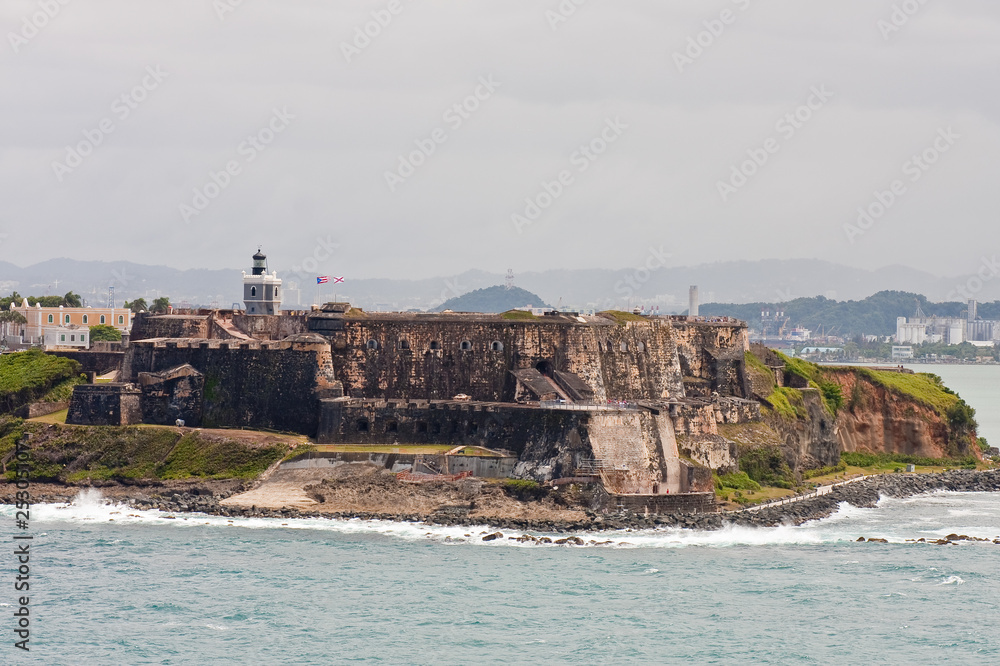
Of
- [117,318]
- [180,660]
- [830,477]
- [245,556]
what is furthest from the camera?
[117,318]

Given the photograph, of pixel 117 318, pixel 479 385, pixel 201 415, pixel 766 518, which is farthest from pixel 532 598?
pixel 117 318

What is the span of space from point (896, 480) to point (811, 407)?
589 centimetres

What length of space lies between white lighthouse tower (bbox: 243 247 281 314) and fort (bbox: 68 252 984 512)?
8.57 metres

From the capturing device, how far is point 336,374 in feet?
201

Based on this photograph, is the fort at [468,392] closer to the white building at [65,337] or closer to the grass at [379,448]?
the grass at [379,448]

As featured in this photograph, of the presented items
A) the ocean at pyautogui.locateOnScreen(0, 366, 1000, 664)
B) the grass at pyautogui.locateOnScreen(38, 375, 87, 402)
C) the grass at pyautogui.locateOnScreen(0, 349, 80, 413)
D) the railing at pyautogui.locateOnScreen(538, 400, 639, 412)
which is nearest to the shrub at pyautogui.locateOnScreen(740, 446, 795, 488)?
the ocean at pyautogui.locateOnScreen(0, 366, 1000, 664)

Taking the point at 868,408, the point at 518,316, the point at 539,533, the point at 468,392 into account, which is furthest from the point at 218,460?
the point at 868,408

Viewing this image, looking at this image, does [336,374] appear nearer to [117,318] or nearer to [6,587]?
[6,587]

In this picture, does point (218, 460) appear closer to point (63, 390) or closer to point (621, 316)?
point (63, 390)

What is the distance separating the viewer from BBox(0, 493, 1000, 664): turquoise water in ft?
127

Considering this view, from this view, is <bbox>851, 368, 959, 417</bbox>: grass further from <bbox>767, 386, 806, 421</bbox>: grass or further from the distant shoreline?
the distant shoreline

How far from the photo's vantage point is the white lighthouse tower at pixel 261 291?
76250mm

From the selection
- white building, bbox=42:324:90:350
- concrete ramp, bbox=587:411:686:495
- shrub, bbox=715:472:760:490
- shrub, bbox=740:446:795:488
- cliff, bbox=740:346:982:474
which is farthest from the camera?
white building, bbox=42:324:90:350

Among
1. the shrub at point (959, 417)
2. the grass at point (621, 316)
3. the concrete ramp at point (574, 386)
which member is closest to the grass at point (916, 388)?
the shrub at point (959, 417)
